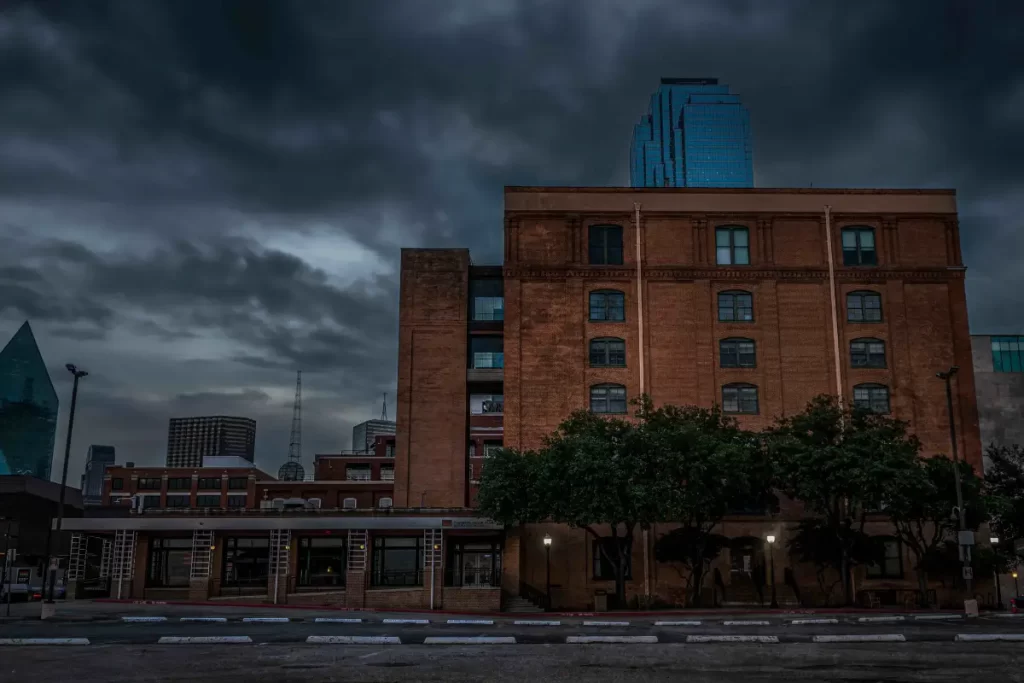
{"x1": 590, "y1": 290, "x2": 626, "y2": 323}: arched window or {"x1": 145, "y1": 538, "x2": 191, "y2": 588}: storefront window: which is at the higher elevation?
{"x1": 590, "y1": 290, "x2": 626, "y2": 323}: arched window

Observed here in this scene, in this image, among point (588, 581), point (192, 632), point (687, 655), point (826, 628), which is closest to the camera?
point (687, 655)

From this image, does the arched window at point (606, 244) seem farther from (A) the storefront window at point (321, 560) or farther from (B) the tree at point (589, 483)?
(A) the storefront window at point (321, 560)

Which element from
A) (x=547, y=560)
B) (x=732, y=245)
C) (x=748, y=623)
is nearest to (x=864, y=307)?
(x=732, y=245)

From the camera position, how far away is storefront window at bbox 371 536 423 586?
53.7 metres

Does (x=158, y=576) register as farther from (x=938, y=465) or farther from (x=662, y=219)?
(x=938, y=465)

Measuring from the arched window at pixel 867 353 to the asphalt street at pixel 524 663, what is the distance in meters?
33.1

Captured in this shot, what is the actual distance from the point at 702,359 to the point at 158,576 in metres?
35.0

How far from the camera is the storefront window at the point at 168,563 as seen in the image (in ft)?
178

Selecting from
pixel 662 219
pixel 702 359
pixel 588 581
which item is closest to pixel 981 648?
pixel 588 581

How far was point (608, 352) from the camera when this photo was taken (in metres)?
59.2

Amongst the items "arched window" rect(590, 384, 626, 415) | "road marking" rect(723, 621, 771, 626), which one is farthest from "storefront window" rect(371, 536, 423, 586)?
"road marking" rect(723, 621, 771, 626)

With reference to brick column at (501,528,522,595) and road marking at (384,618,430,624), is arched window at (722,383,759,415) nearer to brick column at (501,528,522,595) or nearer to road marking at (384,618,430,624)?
brick column at (501,528,522,595)

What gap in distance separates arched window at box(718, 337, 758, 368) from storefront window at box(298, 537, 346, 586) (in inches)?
1019

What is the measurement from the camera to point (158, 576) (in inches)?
2144
